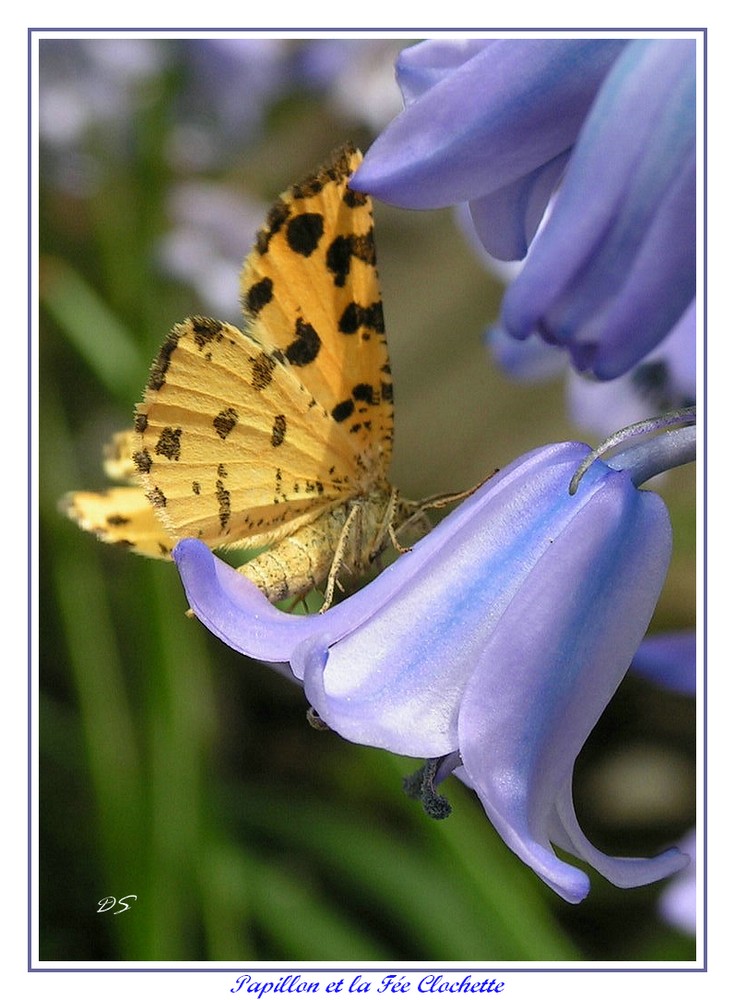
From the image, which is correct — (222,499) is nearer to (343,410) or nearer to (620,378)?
(343,410)

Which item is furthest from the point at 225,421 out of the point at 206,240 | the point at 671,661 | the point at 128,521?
the point at 206,240

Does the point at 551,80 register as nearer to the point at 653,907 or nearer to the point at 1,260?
the point at 1,260

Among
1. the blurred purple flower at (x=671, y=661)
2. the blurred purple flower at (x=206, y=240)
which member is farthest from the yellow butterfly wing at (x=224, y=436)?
the blurred purple flower at (x=206, y=240)

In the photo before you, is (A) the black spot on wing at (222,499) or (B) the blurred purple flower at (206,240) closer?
(A) the black spot on wing at (222,499)

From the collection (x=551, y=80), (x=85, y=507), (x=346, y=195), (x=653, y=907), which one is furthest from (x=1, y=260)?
(x=653, y=907)

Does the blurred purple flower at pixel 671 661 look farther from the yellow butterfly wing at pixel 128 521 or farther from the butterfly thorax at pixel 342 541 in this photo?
the yellow butterfly wing at pixel 128 521
